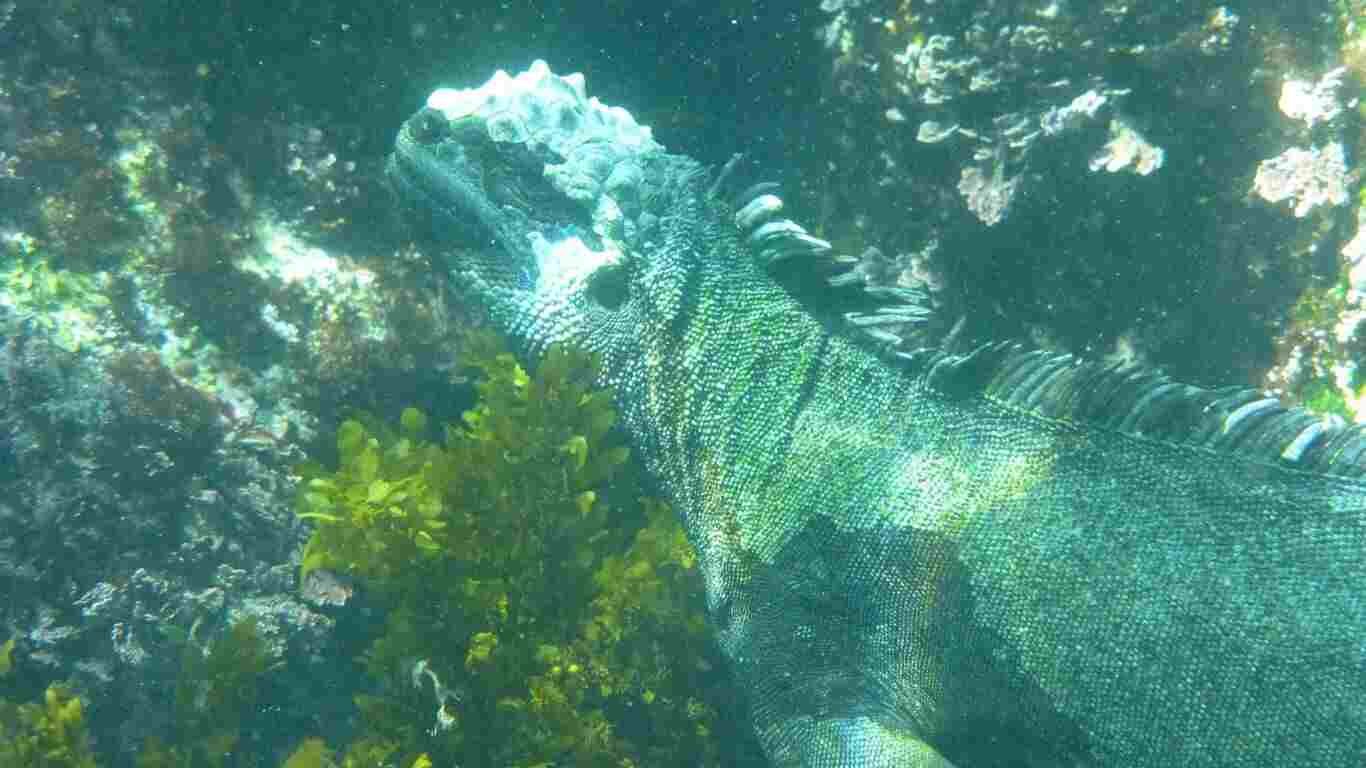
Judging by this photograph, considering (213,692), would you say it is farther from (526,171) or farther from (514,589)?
(526,171)

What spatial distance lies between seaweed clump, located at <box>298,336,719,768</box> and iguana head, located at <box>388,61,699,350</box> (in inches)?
9.8

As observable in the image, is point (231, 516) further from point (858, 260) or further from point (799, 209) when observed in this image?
point (799, 209)

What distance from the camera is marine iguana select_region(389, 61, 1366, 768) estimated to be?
7.82 feet

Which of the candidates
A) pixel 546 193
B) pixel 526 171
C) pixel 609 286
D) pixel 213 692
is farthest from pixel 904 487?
pixel 213 692

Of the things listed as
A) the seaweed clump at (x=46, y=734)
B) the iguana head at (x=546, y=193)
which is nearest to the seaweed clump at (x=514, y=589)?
the iguana head at (x=546, y=193)

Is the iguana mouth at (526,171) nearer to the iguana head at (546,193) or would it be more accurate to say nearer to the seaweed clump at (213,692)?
the iguana head at (546,193)

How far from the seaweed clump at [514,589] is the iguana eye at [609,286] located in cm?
27

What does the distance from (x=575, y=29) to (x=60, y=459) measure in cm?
316

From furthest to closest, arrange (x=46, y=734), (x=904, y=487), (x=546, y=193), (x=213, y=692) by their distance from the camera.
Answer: (x=546, y=193) → (x=213, y=692) → (x=46, y=734) → (x=904, y=487)

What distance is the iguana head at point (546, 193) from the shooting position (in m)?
3.23

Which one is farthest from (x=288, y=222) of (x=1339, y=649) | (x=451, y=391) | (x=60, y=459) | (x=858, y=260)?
(x=1339, y=649)

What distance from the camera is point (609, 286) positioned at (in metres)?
3.28

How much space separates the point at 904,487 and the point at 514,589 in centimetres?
163

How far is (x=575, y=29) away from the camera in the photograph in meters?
4.42
